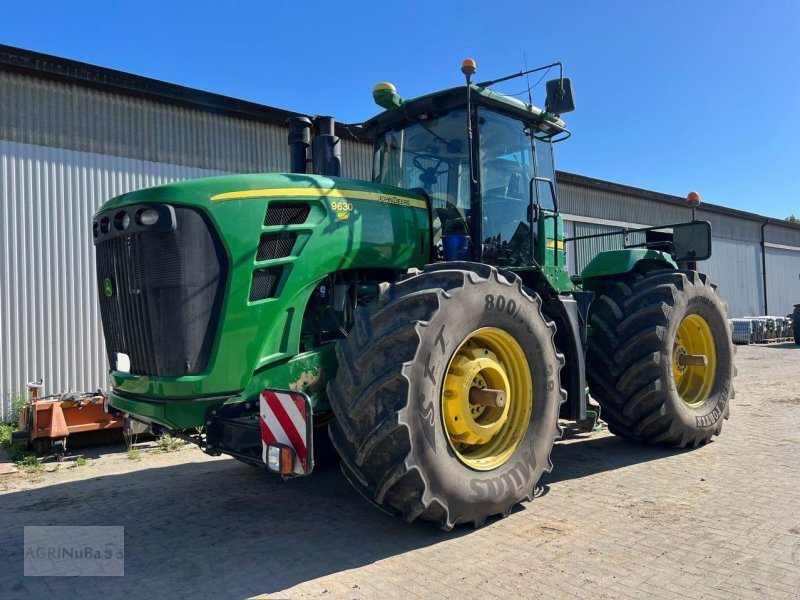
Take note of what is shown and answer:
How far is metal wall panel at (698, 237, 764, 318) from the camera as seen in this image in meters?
25.2

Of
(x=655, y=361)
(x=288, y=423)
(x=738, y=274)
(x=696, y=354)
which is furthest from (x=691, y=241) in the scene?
(x=738, y=274)

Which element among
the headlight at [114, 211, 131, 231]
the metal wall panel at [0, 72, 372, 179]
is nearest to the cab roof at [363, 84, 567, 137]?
the headlight at [114, 211, 131, 231]

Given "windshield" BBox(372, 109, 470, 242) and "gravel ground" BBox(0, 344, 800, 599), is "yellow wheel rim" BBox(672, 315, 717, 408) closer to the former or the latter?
"gravel ground" BBox(0, 344, 800, 599)

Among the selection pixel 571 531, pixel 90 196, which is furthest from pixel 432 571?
pixel 90 196

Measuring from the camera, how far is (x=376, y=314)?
364 centimetres

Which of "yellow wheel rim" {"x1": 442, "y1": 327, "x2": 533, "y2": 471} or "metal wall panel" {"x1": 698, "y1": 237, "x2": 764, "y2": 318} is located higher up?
"metal wall panel" {"x1": 698, "y1": 237, "x2": 764, "y2": 318}

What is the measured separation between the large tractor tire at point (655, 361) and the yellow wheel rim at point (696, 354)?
0.03ft

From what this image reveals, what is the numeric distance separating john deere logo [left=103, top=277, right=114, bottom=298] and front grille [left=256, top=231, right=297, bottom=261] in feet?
3.48

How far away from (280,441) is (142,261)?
140 cm

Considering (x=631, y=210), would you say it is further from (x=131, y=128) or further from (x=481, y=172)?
(x=481, y=172)

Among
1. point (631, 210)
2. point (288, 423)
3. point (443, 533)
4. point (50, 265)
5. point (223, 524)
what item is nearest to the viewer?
point (288, 423)

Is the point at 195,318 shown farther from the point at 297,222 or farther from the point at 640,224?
the point at 640,224

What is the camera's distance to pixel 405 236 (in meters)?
4.66

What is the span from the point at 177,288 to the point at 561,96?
11.1 feet
